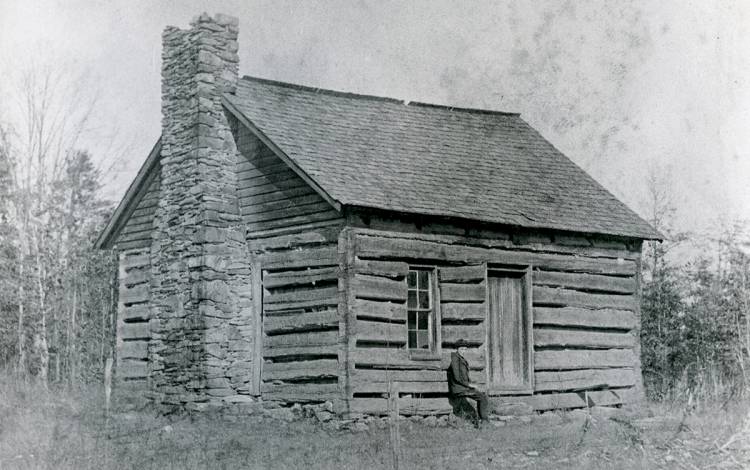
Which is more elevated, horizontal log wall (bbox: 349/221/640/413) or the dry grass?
→ horizontal log wall (bbox: 349/221/640/413)

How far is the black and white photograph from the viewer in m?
12.5

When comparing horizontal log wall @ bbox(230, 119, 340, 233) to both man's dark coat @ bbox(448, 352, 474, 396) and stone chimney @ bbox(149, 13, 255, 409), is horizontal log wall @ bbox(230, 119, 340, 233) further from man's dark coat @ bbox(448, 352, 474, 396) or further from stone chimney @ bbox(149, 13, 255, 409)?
man's dark coat @ bbox(448, 352, 474, 396)

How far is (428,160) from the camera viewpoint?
57.7 ft

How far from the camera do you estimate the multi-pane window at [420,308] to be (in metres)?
15.5

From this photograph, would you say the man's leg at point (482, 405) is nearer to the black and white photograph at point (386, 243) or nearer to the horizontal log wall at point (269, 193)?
the black and white photograph at point (386, 243)

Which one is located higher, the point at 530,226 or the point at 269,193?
the point at 269,193

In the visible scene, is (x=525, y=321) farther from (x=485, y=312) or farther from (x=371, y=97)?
(x=371, y=97)

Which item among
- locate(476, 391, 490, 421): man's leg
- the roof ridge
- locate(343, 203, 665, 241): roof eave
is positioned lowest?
locate(476, 391, 490, 421): man's leg

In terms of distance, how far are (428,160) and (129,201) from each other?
260 inches

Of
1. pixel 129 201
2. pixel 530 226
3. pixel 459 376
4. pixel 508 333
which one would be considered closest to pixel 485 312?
pixel 508 333

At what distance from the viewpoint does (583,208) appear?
60.3 ft

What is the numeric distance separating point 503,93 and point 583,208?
15.0ft

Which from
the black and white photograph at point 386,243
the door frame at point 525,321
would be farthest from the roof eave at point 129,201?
the door frame at point 525,321

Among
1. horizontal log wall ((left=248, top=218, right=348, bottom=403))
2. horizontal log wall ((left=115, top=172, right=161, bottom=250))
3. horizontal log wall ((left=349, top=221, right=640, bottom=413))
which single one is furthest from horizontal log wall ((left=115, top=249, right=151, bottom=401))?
horizontal log wall ((left=349, top=221, right=640, bottom=413))
